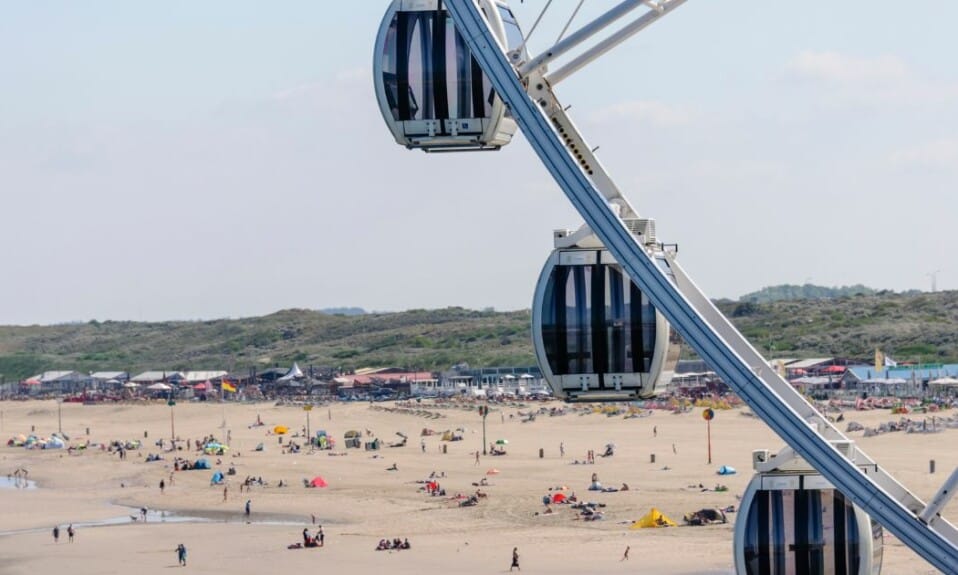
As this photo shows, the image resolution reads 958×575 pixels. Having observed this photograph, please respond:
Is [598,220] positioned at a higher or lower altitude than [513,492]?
higher

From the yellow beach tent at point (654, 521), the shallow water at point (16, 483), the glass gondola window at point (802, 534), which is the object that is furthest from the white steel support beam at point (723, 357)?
the shallow water at point (16, 483)

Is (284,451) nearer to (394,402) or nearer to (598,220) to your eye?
(394,402)

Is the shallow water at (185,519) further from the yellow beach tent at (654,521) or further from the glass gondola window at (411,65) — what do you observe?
the glass gondola window at (411,65)

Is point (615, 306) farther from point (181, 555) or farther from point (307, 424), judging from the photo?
point (307, 424)

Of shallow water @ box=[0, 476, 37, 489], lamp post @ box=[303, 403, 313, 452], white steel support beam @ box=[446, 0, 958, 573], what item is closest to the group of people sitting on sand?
shallow water @ box=[0, 476, 37, 489]

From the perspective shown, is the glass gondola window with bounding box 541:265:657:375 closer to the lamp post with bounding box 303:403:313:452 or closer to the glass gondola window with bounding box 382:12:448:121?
the glass gondola window with bounding box 382:12:448:121

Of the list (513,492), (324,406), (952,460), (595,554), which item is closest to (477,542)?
(595,554)

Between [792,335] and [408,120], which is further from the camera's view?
[792,335]

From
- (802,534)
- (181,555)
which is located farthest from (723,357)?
(181,555)
